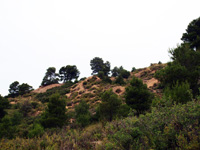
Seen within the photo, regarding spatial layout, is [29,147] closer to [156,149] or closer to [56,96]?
[156,149]

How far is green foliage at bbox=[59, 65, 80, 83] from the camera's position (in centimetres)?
7202

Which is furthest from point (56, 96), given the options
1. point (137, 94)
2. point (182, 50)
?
point (182, 50)

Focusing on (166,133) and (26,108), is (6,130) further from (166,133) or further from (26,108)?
(26,108)

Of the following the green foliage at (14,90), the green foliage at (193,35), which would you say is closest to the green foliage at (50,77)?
the green foliage at (14,90)

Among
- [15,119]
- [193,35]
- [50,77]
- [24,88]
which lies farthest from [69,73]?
[193,35]

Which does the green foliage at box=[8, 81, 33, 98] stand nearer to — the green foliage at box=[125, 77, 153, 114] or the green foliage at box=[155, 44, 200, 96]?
the green foliage at box=[125, 77, 153, 114]

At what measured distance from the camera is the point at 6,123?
1847cm

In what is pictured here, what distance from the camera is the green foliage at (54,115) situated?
62.4 feet

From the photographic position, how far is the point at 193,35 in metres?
30.7

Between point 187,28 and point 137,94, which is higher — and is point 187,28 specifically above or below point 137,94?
above

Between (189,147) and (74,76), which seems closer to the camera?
(189,147)

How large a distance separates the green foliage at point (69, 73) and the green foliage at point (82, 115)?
4972cm

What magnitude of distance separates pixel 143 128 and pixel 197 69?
16916mm

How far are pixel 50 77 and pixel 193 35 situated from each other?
64927 mm
